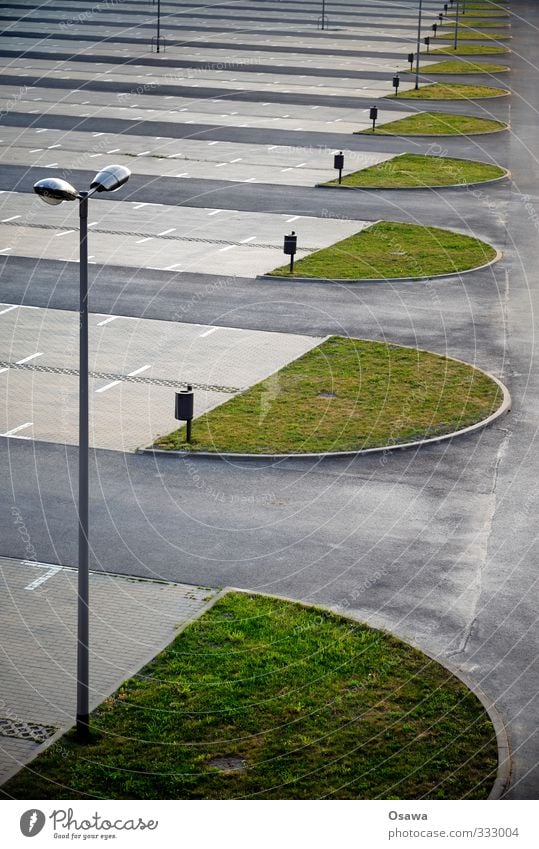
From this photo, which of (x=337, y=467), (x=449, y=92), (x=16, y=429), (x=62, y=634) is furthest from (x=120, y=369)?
(x=449, y=92)

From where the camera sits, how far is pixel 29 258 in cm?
4075

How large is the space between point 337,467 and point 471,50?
243 feet

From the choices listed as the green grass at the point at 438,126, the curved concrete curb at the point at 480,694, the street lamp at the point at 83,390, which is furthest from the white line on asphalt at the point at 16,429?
the green grass at the point at 438,126

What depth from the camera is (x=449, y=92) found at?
76062mm

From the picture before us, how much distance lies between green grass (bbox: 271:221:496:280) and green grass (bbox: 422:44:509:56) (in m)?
47.8

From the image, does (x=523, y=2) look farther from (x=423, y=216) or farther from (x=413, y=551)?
(x=413, y=551)

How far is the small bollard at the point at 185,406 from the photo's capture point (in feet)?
88.4

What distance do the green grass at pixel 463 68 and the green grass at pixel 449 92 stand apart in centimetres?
533

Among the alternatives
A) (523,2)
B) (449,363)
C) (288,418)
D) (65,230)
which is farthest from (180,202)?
(523,2)

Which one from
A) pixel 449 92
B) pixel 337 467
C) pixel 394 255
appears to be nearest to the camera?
pixel 337 467

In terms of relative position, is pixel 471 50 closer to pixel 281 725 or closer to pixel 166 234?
pixel 166 234

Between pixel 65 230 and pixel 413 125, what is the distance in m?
24.9

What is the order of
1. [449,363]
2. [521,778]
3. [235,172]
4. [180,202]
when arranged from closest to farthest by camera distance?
[521,778] → [449,363] → [180,202] → [235,172]

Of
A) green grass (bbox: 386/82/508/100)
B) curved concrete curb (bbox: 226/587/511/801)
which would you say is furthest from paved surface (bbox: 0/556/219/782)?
green grass (bbox: 386/82/508/100)
